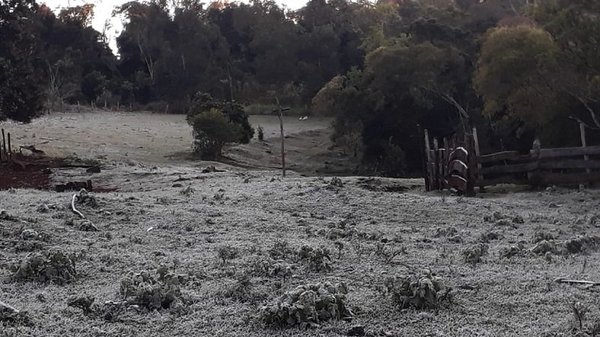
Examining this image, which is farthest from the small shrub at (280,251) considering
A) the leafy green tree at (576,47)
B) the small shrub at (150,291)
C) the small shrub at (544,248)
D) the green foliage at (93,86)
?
the green foliage at (93,86)

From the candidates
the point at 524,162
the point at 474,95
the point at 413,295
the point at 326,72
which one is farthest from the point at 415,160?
the point at 413,295

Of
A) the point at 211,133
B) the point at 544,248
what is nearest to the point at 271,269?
the point at 544,248

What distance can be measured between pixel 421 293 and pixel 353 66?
3238cm

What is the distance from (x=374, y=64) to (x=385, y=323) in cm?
2394

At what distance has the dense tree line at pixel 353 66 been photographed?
1872 centimetres

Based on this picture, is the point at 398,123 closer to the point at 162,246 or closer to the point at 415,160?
the point at 415,160

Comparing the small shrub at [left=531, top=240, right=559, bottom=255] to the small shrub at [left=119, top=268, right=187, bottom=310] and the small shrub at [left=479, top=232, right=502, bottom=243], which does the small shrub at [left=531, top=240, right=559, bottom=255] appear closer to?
the small shrub at [left=479, top=232, right=502, bottom=243]

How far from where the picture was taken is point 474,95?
92.9ft

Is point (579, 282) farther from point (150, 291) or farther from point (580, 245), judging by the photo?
point (150, 291)

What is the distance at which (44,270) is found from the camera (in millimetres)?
6395

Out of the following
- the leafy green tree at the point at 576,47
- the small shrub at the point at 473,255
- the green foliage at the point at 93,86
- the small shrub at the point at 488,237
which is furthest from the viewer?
the green foliage at the point at 93,86

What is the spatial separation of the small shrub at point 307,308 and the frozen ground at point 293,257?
0.23 ft

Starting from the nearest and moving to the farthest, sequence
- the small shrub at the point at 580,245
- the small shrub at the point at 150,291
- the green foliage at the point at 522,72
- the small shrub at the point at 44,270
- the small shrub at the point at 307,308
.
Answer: the small shrub at the point at 307,308, the small shrub at the point at 150,291, the small shrub at the point at 44,270, the small shrub at the point at 580,245, the green foliage at the point at 522,72

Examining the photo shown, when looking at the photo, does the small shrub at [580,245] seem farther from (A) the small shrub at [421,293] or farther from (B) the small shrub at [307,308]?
(B) the small shrub at [307,308]
